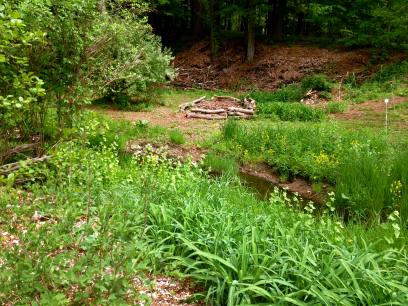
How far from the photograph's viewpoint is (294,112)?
1248cm

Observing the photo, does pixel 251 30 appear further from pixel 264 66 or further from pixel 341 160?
pixel 341 160

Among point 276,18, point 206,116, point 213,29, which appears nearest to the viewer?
point 206,116

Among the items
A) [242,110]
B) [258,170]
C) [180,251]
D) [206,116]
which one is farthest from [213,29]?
[180,251]

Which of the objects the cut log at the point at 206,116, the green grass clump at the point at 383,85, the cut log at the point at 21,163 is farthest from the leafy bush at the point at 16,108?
the green grass clump at the point at 383,85

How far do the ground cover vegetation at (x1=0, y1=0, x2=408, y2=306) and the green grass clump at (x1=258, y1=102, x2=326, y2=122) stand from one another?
0.05 meters

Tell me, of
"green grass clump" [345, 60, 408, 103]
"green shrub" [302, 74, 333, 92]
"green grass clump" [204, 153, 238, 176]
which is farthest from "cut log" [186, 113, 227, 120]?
"green grass clump" [345, 60, 408, 103]

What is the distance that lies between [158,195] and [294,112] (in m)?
8.38

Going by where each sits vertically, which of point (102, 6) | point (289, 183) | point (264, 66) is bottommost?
point (289, 183)

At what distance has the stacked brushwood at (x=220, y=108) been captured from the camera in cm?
1280

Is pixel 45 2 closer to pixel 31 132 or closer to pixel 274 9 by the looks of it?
pixel 31 132

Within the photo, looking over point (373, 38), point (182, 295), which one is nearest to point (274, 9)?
point (373, 38)

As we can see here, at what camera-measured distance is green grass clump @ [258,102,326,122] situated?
12.3 m

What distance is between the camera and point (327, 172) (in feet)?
26.9

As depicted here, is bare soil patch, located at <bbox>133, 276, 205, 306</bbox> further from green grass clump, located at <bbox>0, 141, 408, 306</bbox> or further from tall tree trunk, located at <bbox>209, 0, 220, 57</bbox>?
tall tree trunk, located at <bbox>209, 0, 220, 57</bbox>
